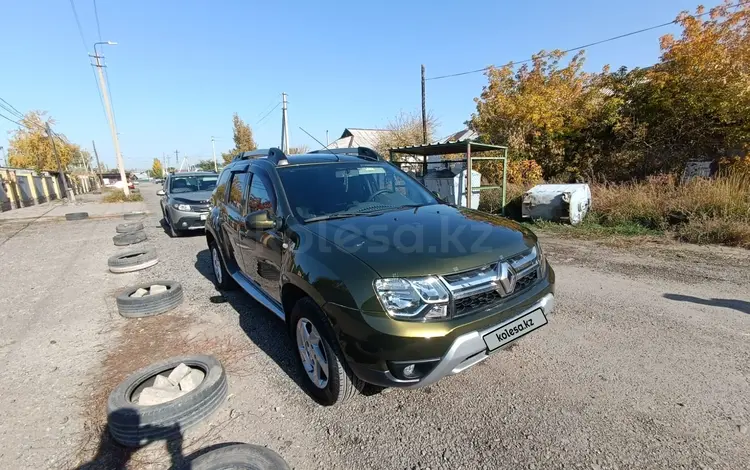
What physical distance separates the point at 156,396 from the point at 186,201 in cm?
733

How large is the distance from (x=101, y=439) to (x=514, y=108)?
1509 centimetres

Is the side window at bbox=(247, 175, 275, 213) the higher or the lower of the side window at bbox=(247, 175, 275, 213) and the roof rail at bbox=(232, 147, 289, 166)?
the lower

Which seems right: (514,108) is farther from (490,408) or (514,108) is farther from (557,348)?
Answer: (490,408)

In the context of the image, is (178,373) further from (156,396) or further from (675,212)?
(675,212)

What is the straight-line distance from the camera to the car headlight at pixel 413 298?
191cm

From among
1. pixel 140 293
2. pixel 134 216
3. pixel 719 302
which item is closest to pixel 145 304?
pixel 140 293

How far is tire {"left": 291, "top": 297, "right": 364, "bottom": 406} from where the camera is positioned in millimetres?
2135

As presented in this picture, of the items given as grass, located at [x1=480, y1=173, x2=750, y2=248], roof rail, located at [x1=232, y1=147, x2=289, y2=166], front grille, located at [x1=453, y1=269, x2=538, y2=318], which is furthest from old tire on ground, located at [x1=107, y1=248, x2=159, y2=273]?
grass, located at [x1=480, y1=173, x2=750, y2=248]

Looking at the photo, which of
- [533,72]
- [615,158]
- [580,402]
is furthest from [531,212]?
[533,72]

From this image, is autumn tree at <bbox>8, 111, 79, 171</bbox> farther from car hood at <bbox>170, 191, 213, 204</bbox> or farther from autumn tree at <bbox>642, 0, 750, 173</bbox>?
autumn tree at <bbox>642, 0, 750, 173</bbox>

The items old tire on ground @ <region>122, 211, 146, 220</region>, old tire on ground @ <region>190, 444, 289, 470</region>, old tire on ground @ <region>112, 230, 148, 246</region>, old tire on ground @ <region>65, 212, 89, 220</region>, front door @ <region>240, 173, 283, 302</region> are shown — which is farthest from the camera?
old tire on ground @ <region>122, 211, 146, 220</region>

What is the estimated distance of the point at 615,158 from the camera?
11766 mm

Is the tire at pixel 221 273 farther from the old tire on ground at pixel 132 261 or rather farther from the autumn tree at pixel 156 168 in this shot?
the autumn tree at pixel 156 168

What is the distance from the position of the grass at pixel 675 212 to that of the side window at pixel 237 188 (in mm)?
6877
